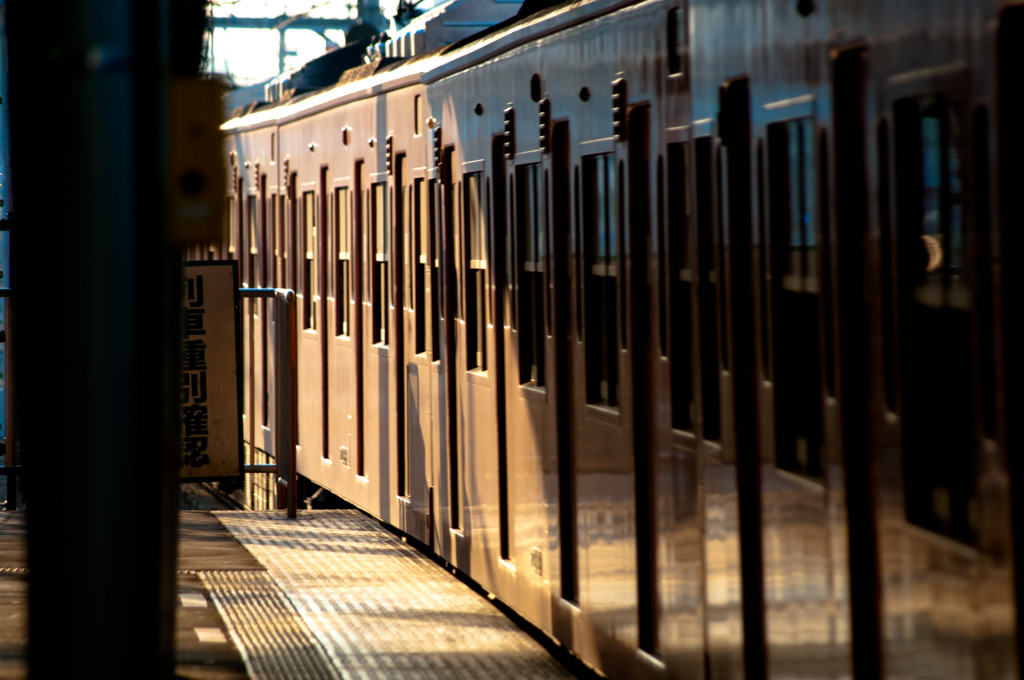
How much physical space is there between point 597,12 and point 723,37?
4.15 ft

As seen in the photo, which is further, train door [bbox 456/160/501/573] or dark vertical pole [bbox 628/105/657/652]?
train door [bbox 456/160/501/573]

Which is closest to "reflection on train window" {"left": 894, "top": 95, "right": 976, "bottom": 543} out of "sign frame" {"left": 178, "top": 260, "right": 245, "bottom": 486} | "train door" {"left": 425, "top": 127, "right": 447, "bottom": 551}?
"train door" {"left": 425, "top": 127, "right": 447, "bottom": 551}

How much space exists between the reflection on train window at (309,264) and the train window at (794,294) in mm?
8381

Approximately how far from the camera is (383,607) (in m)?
7.68

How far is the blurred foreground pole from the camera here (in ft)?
9.05

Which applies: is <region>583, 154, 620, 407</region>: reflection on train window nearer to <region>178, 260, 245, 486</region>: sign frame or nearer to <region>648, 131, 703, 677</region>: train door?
<region>648, 131, 703, 677</region>: train door

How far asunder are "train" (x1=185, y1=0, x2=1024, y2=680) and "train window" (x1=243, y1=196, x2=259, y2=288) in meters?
5.96

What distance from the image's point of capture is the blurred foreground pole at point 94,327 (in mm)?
2760

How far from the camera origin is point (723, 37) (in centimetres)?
475

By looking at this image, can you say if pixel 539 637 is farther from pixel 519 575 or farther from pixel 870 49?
pixel 870 49

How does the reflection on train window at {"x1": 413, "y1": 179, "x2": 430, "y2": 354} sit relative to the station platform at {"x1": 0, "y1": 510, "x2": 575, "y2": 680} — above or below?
above

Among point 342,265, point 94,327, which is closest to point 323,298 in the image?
point 342,265

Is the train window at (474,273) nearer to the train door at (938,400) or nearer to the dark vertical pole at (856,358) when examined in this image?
the dark vertical pole at (856,358)

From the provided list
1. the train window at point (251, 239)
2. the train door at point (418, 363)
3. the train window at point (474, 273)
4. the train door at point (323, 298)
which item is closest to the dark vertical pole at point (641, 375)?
the train window at point (474, 273)
